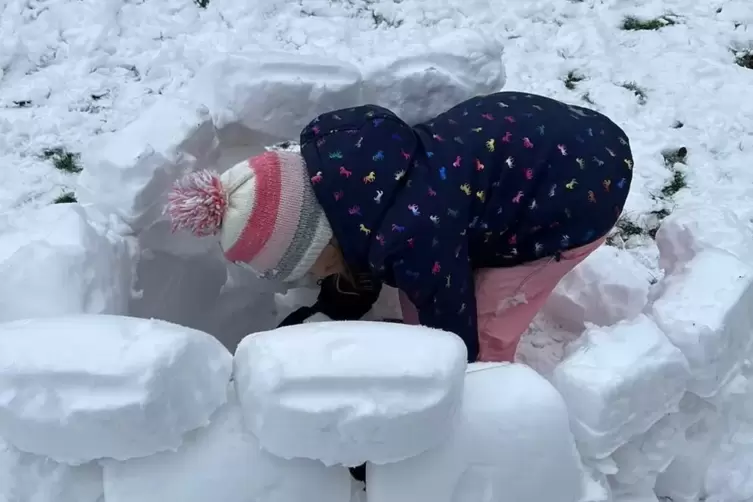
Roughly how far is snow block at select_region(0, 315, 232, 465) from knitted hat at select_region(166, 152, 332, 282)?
0.83ft

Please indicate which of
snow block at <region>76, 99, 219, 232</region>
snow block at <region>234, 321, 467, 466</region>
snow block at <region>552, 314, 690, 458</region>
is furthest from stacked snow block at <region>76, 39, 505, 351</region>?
snow block at <region>552, 314, 690, 458</region>

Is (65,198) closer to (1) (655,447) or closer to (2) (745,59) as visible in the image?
(1) (655,447)

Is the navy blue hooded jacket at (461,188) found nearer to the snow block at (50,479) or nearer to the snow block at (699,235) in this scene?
the snow block at (699,235)

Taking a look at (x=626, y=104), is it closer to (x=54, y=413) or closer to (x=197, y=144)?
(x=197, y=144)

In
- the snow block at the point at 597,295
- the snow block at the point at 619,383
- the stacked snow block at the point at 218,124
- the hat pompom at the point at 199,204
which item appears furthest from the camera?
the snow block at the point at 597,295

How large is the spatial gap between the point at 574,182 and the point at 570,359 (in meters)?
0.30

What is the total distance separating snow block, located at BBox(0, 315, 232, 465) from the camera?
711 mm

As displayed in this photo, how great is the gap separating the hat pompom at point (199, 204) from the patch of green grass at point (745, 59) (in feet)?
4.90

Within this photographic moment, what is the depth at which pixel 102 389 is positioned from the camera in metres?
0.72

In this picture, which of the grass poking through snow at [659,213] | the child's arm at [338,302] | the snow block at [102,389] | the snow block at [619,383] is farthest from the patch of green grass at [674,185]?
the snow block at [102,389]

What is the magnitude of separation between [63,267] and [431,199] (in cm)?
43

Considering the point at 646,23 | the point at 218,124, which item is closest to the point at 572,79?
the point at 646,23

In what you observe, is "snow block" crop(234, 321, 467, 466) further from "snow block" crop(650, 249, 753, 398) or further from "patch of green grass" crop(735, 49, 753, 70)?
"patch of green grass" crop(735, 49, 753, 70)

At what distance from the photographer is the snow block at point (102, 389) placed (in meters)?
0.71
